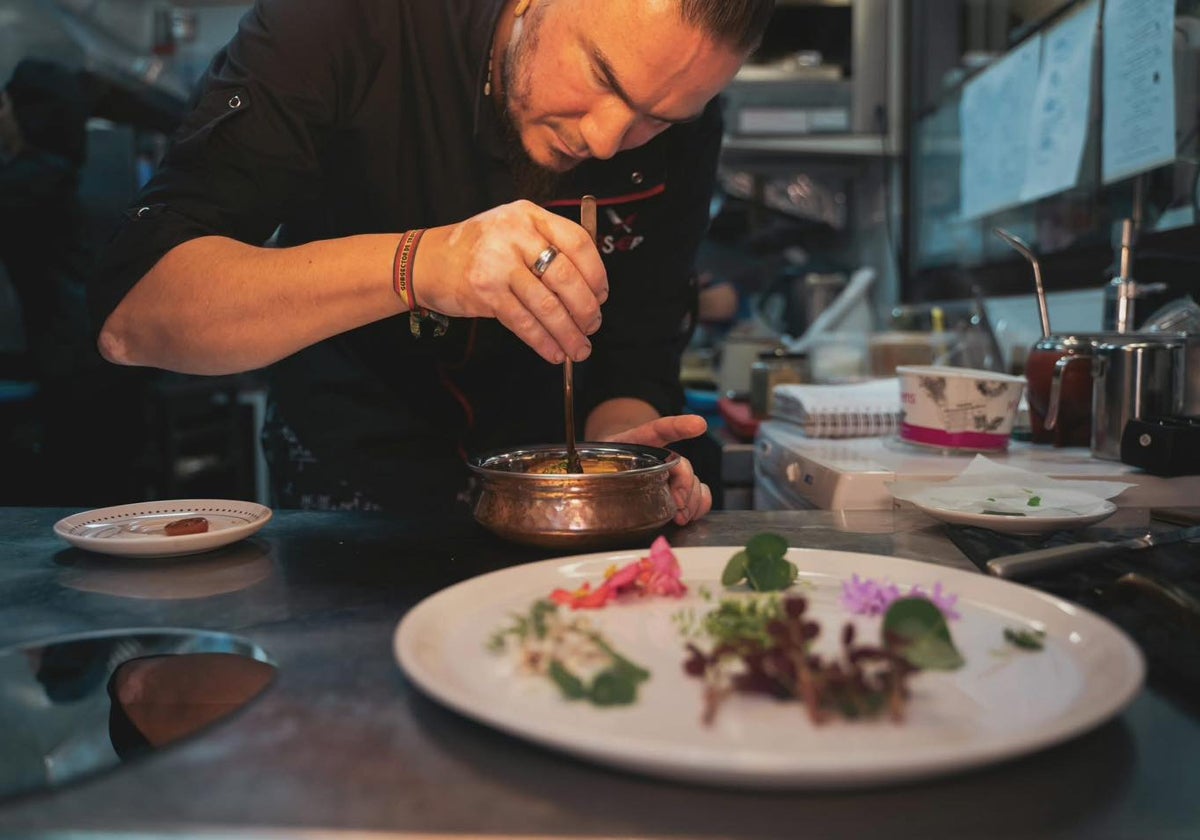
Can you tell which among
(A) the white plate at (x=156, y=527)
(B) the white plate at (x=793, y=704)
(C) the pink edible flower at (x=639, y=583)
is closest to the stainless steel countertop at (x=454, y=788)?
(B) the white plate at (x=793, y=704)

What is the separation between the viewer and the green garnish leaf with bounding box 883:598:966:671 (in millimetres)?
612

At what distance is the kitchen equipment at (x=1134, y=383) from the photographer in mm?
1436

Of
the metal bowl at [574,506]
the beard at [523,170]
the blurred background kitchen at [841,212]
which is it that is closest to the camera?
the metal bowl at [574,506]

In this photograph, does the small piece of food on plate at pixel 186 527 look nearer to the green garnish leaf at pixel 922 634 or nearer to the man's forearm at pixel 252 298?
the man's forearm at pixel 252 298

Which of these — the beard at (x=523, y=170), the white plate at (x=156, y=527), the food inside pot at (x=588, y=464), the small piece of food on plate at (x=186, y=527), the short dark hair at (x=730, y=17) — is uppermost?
the short dark hair at (x=730, y=17)

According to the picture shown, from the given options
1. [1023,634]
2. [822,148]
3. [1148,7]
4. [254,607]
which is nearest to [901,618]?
[1023,634]

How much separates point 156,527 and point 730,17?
898mm

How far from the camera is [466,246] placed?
99cm

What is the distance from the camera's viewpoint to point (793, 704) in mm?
568

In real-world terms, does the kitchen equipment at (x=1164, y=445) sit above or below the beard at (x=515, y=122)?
below

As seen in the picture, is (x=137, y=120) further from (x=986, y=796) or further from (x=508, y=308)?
(x=986, y=796)

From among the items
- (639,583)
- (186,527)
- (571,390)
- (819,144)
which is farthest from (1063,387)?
(819,144)

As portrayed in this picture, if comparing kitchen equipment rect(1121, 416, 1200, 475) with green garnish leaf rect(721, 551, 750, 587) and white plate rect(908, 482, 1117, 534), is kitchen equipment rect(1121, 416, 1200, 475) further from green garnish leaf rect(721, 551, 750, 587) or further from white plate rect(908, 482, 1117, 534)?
green garnish leaf rect(721, 551, 750, 587)

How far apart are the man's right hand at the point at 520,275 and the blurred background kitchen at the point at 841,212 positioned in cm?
62
